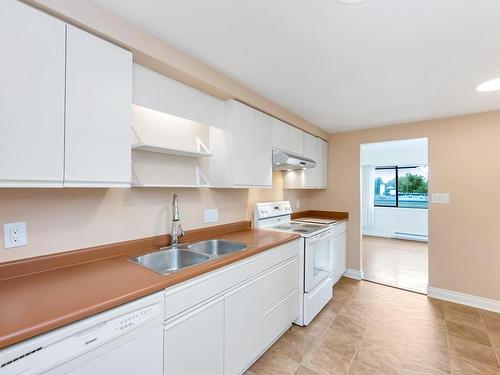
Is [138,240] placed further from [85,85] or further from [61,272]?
[85,85]

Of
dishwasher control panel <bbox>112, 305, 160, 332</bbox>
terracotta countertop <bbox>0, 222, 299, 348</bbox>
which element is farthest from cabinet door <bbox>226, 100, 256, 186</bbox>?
dishwasher control panel <bbox>112, 305, 160, 332</bbox>

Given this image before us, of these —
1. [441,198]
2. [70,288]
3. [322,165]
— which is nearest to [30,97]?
[70,288]

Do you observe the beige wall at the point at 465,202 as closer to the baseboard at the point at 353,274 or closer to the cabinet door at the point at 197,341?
the baseboard at the point at 353,274

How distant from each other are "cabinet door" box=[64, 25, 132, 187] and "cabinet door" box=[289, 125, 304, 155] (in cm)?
201

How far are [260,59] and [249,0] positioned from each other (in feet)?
1.80

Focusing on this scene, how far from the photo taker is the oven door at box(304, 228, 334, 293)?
7.86 ft

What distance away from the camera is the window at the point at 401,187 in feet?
19.6

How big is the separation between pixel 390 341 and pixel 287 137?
A: 227cm

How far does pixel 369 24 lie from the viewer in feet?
4.43

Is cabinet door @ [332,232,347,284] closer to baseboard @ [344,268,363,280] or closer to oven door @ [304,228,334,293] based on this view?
baseboard @ [344,268,363,280]

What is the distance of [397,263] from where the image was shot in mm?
4297

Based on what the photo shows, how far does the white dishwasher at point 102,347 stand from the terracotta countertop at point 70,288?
0.03 metres

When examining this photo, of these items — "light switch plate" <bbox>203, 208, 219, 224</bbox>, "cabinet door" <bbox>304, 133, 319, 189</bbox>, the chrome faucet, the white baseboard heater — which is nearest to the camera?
the chrome faucet

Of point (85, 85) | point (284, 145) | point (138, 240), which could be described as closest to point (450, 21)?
point (284, 145)
